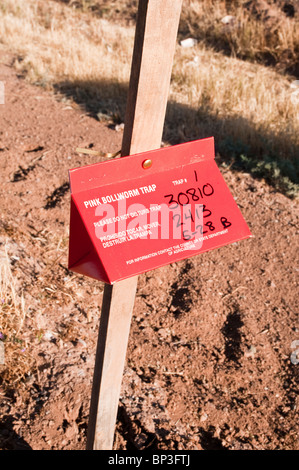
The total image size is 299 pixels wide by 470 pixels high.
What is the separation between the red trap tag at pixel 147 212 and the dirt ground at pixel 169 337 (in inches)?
47.3

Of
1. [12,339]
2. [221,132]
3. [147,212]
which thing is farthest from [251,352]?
[221,132]

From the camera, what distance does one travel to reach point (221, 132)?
190 inches

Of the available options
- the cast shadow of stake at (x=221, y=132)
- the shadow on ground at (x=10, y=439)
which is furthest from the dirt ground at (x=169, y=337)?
the cast shadow of stake at (x=221, y=132)

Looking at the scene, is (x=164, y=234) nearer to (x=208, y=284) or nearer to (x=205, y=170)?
(x=205, y=170)

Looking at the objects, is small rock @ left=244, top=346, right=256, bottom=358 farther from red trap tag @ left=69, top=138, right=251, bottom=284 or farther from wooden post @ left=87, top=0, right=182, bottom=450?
red trap tag @ left=69, top=138, right=251, bottom=284

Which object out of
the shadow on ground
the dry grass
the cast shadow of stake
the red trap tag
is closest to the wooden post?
the red trap tag

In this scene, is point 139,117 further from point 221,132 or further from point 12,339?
point 221,132

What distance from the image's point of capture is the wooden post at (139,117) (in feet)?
4.42

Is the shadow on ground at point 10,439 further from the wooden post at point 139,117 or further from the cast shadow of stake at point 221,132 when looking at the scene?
the cast shadow of stake at point 221,132

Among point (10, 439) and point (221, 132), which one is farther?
point (221, 132)

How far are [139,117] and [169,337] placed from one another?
69.8 inches

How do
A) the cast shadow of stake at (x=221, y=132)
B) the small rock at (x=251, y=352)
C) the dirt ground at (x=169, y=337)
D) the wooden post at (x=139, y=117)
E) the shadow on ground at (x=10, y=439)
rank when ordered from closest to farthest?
1. the wooden post at (x=139, y=117)
2. the shadow on ground at (x=10, y=439)
3. the dirt ground at (x=169, y=337)
4. the small rock at (x=251, y=352)
5. the cast shadow of stake at (x=221, y=132)

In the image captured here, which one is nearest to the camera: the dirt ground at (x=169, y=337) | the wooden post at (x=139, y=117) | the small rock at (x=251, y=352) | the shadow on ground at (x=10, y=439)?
the wooden post at (x=139, y=117)

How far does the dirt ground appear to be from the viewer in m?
2.41
